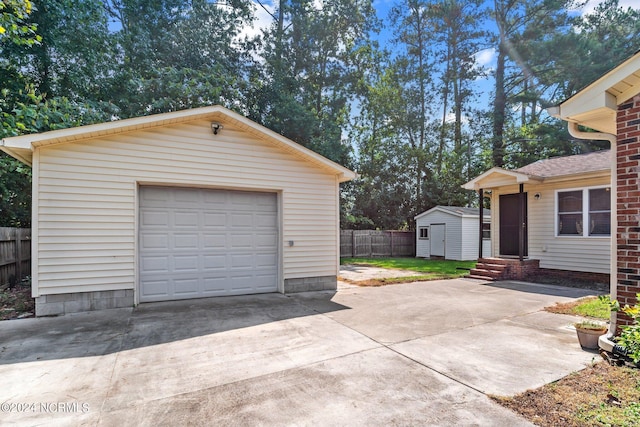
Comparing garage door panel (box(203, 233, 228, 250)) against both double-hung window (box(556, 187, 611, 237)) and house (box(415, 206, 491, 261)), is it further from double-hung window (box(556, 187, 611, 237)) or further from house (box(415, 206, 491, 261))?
house (box(415, 206, 491, 261))

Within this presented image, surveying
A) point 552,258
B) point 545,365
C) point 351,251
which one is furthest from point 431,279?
point 351,251

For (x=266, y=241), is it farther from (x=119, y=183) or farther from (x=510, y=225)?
(x=510, y=225)

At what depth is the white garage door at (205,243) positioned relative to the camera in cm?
620

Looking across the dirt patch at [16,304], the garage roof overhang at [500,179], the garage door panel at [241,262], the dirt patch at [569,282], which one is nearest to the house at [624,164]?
the dirt patch at [569,282]

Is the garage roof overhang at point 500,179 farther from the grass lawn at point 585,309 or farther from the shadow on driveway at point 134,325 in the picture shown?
the shadow on driveway at point 134,325

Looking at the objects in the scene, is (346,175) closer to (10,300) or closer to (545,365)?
(545,365)

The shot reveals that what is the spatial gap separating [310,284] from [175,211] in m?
3.30

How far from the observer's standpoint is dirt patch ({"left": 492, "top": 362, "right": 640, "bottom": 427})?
93.6 inches

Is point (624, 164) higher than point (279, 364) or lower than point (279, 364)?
higher

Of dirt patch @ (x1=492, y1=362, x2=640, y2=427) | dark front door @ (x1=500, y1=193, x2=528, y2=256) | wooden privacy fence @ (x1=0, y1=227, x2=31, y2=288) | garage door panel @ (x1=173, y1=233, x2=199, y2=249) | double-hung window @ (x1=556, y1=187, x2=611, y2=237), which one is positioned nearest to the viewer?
dirt patch @ (x1=492, y1=362, x2=640, y2=427)

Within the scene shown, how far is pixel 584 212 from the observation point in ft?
28.6

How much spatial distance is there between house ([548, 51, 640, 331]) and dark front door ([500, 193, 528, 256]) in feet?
22.0

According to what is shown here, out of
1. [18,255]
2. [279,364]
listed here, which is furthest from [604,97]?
[18,255]

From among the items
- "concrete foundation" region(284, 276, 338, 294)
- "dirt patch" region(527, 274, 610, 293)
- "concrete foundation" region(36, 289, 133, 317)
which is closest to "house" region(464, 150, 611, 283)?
"dirt patch" region(527, 274, 610, 293)
